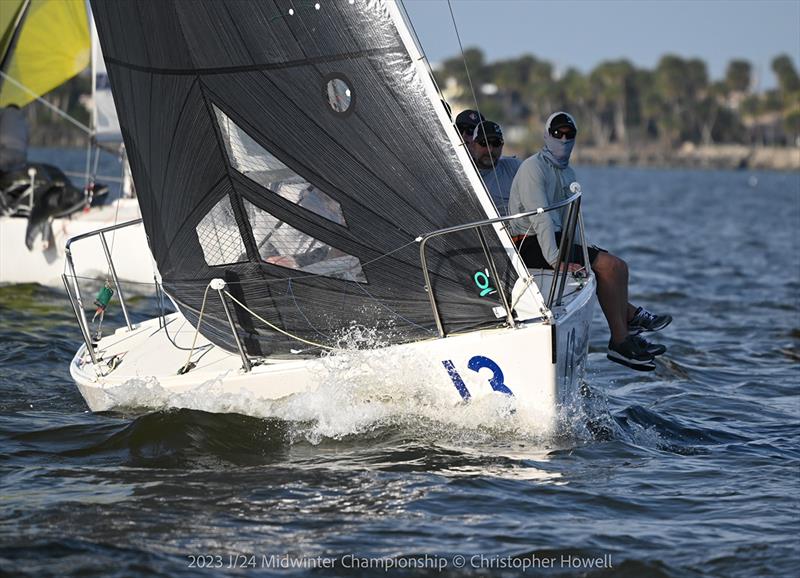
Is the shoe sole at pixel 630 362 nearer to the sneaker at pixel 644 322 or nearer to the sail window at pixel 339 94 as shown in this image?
the sneaker at pixel 644 322

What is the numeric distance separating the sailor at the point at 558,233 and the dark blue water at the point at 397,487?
1.57 feet

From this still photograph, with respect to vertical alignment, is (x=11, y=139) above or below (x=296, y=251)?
above

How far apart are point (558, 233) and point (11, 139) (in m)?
9.11

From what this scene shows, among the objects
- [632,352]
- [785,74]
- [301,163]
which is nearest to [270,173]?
[301,163]

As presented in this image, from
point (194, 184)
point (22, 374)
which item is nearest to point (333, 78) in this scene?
point (194, 184)

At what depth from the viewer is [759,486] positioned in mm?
6523

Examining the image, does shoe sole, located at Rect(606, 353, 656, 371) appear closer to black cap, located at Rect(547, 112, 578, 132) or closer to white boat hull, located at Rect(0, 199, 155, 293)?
black cap, located at Rect(547, 112, 578, 132)

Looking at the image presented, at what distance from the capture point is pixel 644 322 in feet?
25.6

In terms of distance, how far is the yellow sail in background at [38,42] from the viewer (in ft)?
47.4

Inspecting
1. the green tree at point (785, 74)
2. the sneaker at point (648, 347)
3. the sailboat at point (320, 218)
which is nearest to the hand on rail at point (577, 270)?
the sailboat at point (320, 218)

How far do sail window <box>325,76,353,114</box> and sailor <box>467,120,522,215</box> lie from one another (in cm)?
113

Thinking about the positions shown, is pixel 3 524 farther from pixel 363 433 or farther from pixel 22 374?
pixel 22 374

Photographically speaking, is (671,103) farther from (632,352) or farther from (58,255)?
(632,352)

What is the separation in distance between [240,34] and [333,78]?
21.8 inches
